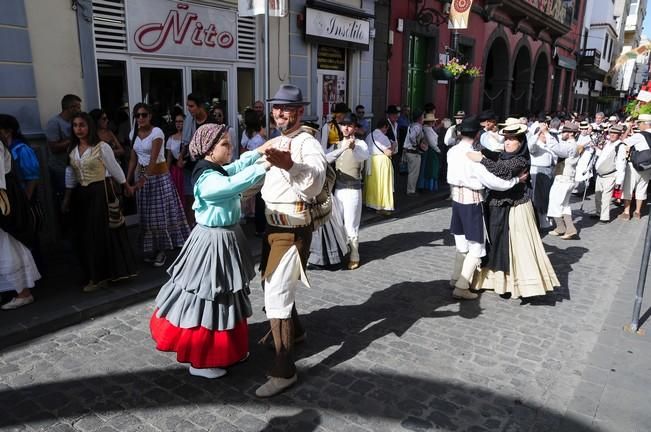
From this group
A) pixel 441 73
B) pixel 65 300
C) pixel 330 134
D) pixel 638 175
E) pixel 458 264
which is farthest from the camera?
pixel 441 73

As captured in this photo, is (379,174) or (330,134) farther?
(379,174)

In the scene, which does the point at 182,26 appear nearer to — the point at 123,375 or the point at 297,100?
the point at 297,100

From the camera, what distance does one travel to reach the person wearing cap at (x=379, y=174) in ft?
25.6

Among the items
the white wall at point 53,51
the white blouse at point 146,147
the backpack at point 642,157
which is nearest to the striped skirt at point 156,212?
the white blouse at point 146,147

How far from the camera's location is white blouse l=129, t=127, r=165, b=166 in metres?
5.59

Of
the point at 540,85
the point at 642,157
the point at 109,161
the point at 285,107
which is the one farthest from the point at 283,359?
the point at 540,85

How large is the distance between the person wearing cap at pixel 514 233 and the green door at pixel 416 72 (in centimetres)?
960

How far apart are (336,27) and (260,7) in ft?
15.4

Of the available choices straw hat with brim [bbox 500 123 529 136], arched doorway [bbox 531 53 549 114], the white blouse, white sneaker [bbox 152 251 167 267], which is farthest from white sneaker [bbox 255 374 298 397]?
arched doorway [bbox 531 53 549 114]

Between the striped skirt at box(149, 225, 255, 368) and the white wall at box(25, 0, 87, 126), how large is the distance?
3984mm

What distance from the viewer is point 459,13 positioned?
44.3ft

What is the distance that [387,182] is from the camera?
793 cm

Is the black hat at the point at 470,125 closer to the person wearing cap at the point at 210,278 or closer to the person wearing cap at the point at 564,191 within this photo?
the person wearing cap at the point at 210,278

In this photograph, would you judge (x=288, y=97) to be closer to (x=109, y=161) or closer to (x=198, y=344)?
(x=198, y=344)
